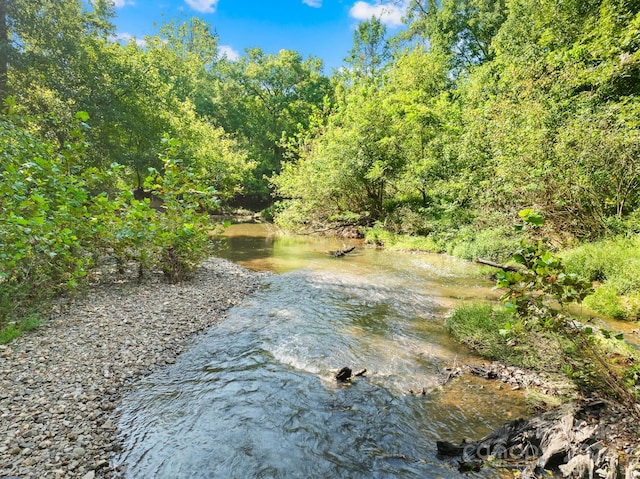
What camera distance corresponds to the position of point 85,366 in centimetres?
508

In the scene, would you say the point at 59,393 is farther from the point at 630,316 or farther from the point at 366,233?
the point at 366,233

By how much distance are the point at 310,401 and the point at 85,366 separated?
11.5ft

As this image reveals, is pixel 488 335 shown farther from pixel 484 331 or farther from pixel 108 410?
pixel 108 410

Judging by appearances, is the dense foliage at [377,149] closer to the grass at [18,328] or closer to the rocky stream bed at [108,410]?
the grass at [18,328]

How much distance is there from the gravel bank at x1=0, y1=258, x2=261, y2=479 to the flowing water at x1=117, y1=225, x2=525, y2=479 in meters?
0.35

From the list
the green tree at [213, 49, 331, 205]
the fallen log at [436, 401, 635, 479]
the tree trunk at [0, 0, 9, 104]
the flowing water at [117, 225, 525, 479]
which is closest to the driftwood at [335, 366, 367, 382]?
the flowing water at [117, 225, 525, 479]

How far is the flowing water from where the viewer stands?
373cm

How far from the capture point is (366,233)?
21406 mm

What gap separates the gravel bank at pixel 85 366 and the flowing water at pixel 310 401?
13.8 inches

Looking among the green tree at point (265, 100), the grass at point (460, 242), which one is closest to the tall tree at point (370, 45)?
the green tree at point (265, 100)

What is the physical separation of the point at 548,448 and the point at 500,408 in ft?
4.34

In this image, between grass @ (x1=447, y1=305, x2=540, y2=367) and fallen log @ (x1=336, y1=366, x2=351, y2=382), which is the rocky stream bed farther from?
fallen log @ (x1=336, y1=366, x2=351, y2=382)

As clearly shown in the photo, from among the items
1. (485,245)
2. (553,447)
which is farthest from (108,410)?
(485,245)

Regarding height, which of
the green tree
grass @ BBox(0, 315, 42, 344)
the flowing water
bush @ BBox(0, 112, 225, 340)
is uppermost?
the green tree
